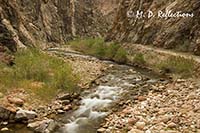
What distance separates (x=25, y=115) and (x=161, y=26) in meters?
21.2

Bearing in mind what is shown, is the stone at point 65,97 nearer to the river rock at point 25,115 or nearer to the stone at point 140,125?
the river rock at point 25,115

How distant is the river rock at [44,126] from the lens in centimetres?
1282

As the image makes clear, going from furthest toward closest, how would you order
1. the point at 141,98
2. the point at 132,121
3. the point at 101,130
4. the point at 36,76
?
the point at 36,76 < the point at 141,98 < the point at 132,121 < the point at 101,130

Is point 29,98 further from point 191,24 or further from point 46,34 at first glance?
point 46,34

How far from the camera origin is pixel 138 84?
20312 mm

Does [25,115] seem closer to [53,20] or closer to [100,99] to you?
[100,99]

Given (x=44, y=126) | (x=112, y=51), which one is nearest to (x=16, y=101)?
(x=44, y=126)

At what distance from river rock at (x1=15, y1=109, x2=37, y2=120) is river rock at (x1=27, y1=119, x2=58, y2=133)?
640mm

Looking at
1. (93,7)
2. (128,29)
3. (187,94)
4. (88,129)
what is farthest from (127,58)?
(93,7)

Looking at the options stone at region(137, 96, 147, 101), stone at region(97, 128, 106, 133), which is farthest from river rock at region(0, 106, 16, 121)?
stone at region(137, 96, 147, 101)

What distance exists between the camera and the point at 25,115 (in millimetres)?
13984

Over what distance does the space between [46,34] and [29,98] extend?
39.9m

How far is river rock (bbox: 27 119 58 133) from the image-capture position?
1282 cm

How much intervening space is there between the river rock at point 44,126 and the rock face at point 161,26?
14.3 meters
